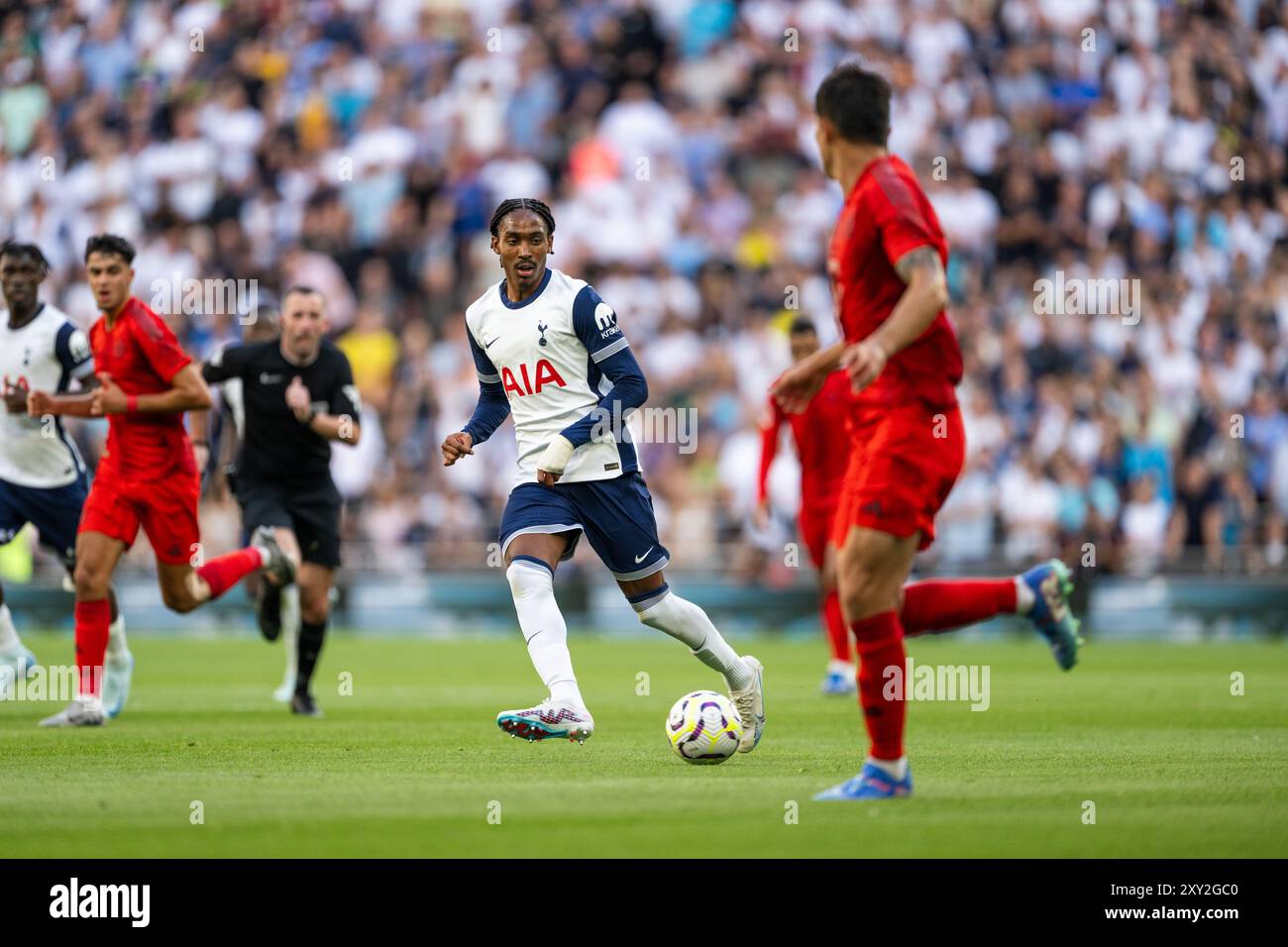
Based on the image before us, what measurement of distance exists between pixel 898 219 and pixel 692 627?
2.98 meters

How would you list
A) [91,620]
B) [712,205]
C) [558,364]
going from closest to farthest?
[558,364] < [91,620] < [712,205]

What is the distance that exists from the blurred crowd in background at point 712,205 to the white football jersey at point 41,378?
1112cm

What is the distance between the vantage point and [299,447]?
1320 cm

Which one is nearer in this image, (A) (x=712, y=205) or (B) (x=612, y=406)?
(B) (x=612, y=406)

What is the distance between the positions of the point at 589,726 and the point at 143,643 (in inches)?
565

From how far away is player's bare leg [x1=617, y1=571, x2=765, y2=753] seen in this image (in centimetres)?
989

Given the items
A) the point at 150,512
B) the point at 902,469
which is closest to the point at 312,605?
the point at 150,512

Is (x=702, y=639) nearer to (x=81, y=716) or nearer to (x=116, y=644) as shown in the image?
(x=81, y=716)

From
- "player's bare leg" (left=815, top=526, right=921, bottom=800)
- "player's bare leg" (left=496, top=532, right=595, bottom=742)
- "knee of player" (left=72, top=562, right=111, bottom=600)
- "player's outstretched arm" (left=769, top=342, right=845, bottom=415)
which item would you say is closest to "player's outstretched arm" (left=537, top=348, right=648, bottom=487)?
"player's bare leg" (left=496, top=532, right=595, bottom=742)

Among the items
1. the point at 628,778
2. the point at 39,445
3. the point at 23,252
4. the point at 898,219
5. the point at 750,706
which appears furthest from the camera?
the point at 39,445

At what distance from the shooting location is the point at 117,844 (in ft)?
23.0

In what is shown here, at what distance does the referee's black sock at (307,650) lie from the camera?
43.0 ft

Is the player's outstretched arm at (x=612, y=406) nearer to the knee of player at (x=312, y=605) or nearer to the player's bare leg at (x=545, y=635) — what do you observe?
the player's bare leg at (x=545, y=635)
